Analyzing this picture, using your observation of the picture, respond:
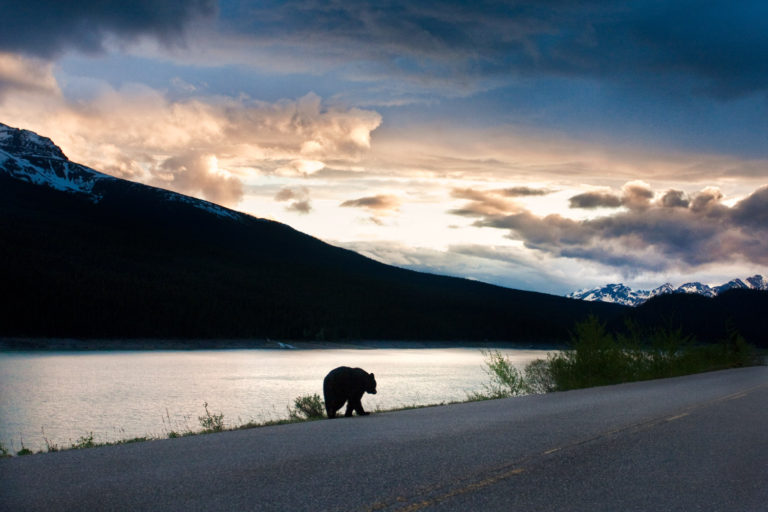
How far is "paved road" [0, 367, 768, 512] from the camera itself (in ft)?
22.4

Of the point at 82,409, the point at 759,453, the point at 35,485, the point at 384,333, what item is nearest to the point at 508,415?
the point at 759,453

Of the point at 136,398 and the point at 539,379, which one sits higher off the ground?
the point at 539,379

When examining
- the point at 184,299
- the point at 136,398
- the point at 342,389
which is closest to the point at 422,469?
the point at 342,389

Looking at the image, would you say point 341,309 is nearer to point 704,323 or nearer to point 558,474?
point 704,323

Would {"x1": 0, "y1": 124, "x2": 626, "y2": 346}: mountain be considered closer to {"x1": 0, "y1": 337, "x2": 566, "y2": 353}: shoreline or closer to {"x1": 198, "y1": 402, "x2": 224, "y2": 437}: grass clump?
{"x1": 0, "y1": 337, "x2": 566, "y2": 353}: shoreline

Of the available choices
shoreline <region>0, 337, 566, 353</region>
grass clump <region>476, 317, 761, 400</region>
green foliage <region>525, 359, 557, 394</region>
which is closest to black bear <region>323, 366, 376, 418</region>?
grass clump <region>476, 317, 761, 400</region>

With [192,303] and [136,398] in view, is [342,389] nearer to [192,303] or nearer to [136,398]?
[136,398]

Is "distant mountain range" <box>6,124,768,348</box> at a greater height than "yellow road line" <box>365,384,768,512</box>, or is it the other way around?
"distant mountain range" <box>6,124,768,348</box>

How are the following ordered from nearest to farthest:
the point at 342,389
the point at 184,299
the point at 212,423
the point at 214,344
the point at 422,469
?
the point at 422,469 < the point at 342,389 < the point at 212,423 < the point at 214,344 < the point at 184,299

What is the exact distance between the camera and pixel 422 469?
27.1 feet

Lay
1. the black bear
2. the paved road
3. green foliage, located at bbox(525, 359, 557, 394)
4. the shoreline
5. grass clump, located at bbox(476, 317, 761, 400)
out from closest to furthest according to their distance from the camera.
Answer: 1. the paved road
2. the black bear
3. grass clump, located at bbox(476, 317, 761, 400)
4. green foliage, located at bbox(525, 359, 557, 394)
5. the shoreline

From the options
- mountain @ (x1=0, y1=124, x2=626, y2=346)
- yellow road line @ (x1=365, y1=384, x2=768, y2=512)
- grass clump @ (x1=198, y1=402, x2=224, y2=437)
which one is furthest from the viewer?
mountain @ (x1=0, y1=124, x2=626, y2=346)

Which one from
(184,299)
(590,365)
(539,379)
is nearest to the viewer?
(539,379)

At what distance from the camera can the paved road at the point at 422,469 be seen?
22.4 ft
